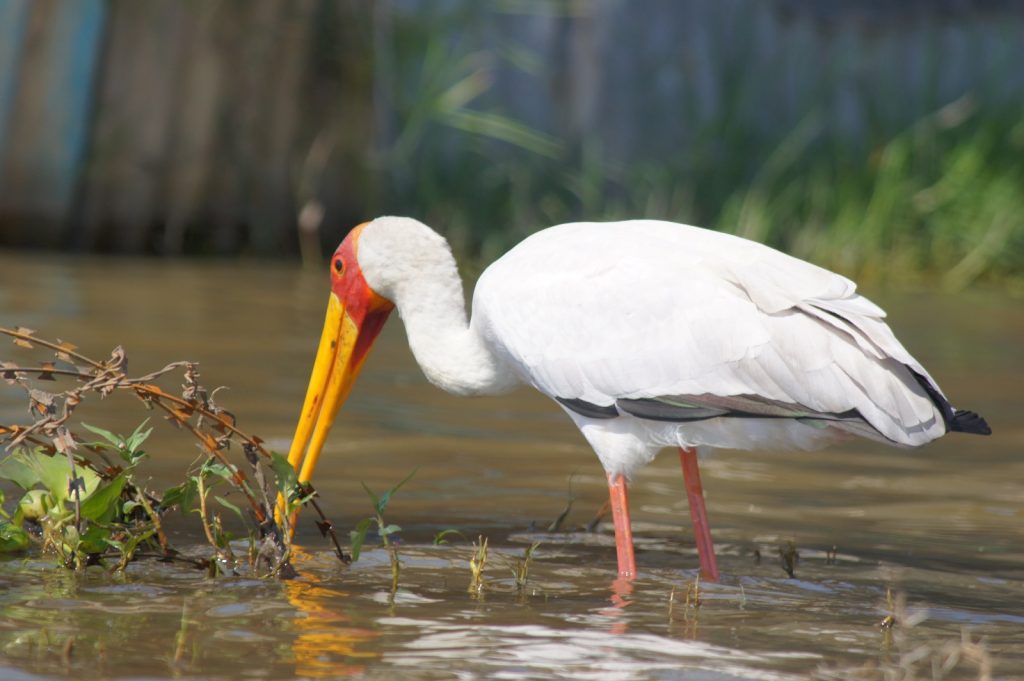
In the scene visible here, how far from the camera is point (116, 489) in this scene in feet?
13.6

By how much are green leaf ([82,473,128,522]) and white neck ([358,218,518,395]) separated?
1065 millimetres

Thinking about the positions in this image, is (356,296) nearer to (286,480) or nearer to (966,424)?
(286,480)

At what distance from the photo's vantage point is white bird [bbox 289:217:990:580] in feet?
14.0

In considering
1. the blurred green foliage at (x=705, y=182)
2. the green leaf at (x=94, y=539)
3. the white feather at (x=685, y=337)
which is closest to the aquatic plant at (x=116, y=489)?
the green leaf at (x=94, y=539)

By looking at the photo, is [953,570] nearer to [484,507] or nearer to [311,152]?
[484,507]

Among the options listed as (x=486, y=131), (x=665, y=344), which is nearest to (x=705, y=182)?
(x=486, y=131)

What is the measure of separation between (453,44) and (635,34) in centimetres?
120

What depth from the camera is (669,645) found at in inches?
143

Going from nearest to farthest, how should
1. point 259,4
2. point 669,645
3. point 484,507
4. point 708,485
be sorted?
1. point 669,645
2. point 484,507
3. point 708,485
4. point 259,4

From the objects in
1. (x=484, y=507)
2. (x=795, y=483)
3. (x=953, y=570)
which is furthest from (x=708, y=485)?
(x=953, y=570)

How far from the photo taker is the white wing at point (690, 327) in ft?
14.0

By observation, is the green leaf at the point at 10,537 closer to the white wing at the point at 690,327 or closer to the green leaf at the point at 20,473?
the green leaf at the point at 20,473

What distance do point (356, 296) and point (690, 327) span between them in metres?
1.06

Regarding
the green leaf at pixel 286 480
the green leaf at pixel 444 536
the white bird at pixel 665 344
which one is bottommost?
the green leaf at pixel 444 536
